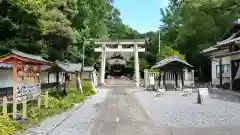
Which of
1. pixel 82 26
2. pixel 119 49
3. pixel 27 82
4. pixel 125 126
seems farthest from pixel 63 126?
pixel 119 49

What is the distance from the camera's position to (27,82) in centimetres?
1324

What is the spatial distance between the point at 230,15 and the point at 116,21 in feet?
134

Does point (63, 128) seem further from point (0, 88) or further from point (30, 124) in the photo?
point (0, 88)

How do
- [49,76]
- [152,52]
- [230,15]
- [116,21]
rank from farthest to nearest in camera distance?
[116,21] < [152,52] < [230,15] < [49,76]

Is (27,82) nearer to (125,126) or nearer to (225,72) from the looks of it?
(125,126)

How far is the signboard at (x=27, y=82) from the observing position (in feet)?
40.0

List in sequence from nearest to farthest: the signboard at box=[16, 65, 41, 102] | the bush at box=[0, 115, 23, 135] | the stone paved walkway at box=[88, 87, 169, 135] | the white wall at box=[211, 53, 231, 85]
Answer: the bush at box=[0, 115, 23, 135]
the stone paved walkway at box=[88, 87, 169, 135]
the signboard at box=[16, 65, 41, 102]
the white wall at box=[211, 53, 231, 85]

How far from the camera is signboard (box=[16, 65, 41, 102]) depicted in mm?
12207

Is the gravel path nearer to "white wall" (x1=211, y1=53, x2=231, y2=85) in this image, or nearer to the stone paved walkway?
the stone paved walkway

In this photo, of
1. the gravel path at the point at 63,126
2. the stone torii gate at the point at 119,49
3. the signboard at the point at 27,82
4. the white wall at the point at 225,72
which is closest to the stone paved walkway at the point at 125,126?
the gravel path at the point at 63,126

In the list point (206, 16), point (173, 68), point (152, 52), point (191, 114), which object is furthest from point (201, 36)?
point (191, 114)

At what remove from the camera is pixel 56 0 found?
77.0 ft

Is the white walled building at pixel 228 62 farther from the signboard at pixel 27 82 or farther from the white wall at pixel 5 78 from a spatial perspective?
the white wall at pixel 5 78

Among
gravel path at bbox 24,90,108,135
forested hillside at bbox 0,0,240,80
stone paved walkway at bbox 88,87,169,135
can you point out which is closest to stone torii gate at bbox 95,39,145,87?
forested hillside at bbox 0,0,240,80
